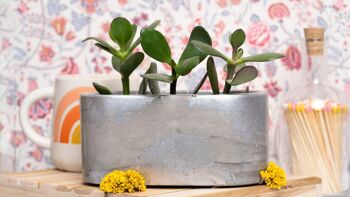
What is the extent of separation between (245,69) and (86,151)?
0.63 feet

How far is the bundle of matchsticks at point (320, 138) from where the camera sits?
101 cm

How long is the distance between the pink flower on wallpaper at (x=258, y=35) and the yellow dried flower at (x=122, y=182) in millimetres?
501

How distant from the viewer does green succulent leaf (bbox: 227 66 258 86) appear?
690mm

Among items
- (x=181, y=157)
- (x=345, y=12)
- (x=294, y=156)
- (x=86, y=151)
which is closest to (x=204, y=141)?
(x=181, y=157)

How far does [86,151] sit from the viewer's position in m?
0.73

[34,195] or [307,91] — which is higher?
[307,91]

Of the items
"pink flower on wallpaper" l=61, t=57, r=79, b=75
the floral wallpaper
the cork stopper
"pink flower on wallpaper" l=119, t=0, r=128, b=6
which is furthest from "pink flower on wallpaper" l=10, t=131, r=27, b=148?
the cork stopper

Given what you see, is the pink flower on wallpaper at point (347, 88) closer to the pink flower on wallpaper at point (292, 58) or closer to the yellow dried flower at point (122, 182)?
the pink flower on wallpaper at point (292, 58)

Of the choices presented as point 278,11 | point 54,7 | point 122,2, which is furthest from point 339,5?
point 54,7

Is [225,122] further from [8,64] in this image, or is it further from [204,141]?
[8,64]

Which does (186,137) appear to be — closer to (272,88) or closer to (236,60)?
(236,60)

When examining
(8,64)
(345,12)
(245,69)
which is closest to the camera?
(245,69)

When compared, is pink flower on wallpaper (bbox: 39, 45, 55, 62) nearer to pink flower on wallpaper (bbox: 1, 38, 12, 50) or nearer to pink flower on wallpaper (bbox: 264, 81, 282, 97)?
pink flower on wallpaper (bbox: 1, 38, 12, 50)

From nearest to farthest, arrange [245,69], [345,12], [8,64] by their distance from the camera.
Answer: [245,69]
[8,64]
[345,12]
